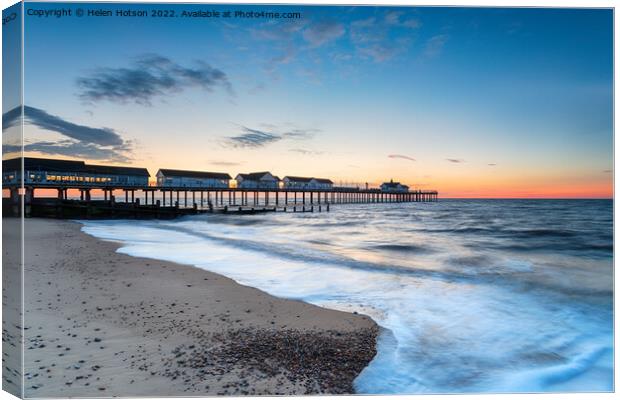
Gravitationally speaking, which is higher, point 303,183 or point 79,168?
point 79,168

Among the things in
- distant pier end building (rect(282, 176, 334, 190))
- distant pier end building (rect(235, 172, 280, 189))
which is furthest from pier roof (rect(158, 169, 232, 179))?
distant pier end building (rect(282, 176, 334, 190))

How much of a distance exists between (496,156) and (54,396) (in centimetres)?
570

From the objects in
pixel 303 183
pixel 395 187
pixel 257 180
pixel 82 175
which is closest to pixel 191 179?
pixel 82 175

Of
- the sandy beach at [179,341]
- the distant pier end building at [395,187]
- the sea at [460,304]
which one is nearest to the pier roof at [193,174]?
the sea at [460,304]

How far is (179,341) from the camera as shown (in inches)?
124

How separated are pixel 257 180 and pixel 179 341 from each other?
3661 centimetres

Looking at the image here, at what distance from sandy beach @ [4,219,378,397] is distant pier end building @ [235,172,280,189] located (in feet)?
109

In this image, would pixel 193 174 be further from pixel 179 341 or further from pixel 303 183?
pixel 179 341

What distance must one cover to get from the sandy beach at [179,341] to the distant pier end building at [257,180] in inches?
1310

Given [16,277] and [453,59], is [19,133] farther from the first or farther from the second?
[453,59]

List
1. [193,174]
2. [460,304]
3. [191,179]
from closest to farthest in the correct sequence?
[460,304] → [191,179] → [193,174]

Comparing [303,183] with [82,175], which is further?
[303,183]

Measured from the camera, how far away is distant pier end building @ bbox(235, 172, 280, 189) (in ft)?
125

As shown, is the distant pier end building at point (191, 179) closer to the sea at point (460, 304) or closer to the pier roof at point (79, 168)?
the pier roof at point (79, 168)
